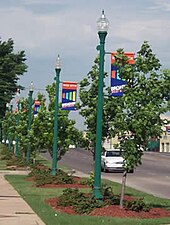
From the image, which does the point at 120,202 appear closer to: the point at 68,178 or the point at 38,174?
the point at 68,178

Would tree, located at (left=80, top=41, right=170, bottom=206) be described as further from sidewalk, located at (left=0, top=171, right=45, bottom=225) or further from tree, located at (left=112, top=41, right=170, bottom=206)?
sidewalk, located at (left=0, top=171, right=45, bottom=225)

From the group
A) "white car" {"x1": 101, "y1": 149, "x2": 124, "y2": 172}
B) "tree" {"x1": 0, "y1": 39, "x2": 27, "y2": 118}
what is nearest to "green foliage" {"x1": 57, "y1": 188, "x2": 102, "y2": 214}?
"white car" {"x1": 101, "y1": 149, "x2": 124, "y2": 172}

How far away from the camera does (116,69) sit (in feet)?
52.6

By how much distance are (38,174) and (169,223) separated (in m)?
14.0

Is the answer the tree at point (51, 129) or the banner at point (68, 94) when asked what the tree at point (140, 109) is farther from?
the tree at point (51, 129)

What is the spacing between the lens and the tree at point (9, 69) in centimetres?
6240

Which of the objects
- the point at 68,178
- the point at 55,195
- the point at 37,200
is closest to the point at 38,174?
the point at 68,178

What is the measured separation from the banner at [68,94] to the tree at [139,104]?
417 inches

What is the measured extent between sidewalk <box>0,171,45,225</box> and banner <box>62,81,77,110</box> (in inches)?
261

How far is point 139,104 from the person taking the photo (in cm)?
1506

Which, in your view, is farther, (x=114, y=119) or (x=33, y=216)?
(x=114, y=119)

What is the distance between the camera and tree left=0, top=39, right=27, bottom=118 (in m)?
62.4

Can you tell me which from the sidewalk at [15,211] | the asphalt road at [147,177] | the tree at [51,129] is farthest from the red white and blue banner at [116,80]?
the tree at [51,129]

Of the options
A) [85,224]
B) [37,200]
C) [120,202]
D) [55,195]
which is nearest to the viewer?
[85,224]
